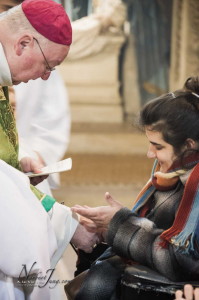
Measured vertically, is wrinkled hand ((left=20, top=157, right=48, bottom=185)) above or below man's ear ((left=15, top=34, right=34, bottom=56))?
below

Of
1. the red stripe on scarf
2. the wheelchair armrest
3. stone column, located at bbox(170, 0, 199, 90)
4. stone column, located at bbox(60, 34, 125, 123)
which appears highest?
the red stripe on scarf

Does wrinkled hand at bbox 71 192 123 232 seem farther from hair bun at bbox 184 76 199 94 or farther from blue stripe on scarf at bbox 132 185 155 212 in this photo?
hair bun at bbox 184 76 199 94

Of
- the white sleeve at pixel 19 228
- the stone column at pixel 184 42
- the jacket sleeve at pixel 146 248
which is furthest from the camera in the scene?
the stone column at pixel 184 42

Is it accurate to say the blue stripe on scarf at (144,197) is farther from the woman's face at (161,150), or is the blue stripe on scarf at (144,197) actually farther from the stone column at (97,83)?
the stone column at (97,83)

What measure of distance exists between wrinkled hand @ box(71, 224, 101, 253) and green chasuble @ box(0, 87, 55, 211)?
22 cm

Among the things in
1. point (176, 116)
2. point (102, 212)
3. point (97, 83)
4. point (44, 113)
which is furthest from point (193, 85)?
point (97, 83)

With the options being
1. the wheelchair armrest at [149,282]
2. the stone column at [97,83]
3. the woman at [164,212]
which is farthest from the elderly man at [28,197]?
the stone column at [97,83]

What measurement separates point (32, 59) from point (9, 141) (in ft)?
1.29

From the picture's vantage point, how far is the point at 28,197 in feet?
9.37

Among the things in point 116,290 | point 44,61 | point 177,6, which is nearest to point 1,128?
point 44,61

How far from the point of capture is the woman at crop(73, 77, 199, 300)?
2891 mm

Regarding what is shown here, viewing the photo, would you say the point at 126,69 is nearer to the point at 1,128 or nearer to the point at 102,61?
the point at 102,61

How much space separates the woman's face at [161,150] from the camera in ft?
10.1

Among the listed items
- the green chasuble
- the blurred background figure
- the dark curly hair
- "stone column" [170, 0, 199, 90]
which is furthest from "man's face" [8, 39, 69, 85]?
"stone column" [170, 0, 199, 90]
